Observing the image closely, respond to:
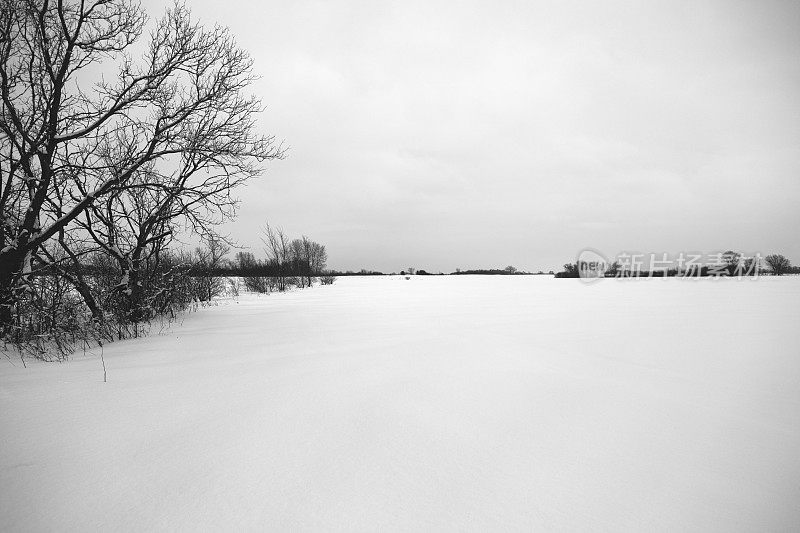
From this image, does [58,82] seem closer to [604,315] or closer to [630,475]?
[630,475]

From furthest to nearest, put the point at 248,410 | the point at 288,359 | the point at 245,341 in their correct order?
the point at 245,341
the point at 288,359
the point at 248,410

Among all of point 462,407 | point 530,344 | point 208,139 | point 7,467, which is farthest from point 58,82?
point 530,344

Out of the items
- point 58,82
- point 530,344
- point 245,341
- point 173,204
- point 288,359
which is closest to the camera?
point 288,359

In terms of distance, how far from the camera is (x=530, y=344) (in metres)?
4.41

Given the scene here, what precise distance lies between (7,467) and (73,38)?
279 inches

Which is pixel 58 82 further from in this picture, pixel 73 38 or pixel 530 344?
pixel 530 344

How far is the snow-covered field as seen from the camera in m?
1.43

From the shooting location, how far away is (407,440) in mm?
2014

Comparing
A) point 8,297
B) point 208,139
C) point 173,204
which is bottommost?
point 8,297

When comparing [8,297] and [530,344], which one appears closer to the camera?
[530,344]

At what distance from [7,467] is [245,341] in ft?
9.87

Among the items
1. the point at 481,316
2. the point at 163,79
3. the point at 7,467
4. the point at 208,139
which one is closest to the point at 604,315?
the point at 481,316

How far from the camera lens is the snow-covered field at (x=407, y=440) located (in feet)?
4.68

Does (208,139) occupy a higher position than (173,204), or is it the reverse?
(208,139)
